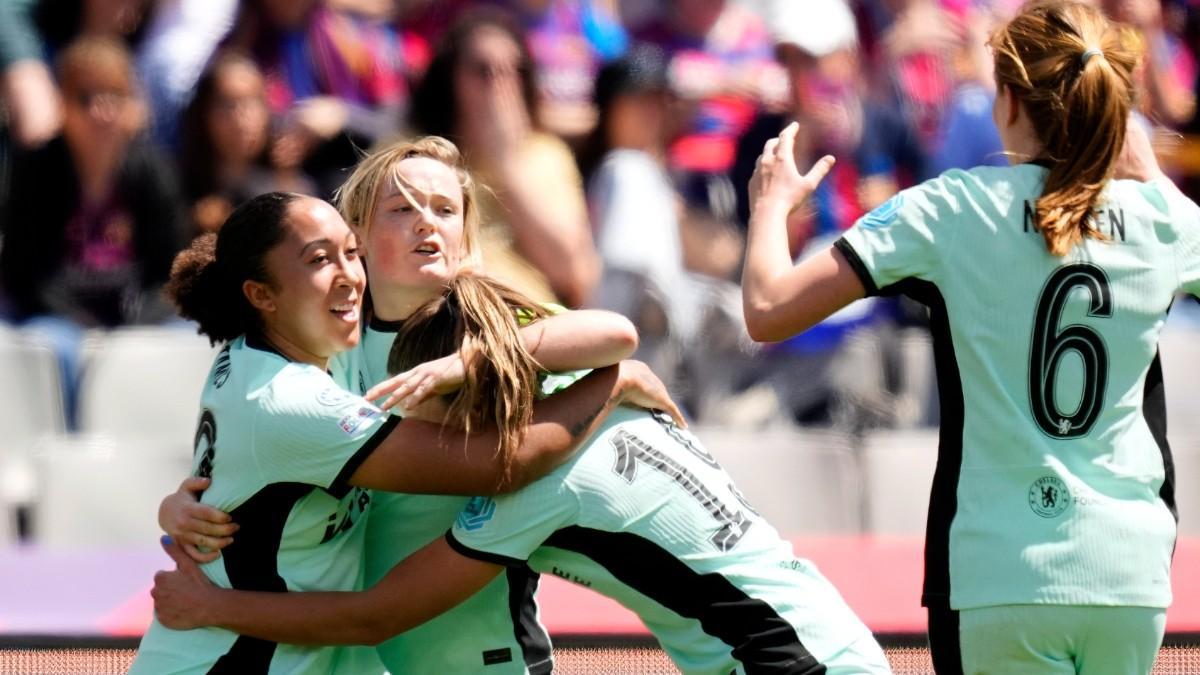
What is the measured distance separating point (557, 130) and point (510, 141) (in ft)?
1.41

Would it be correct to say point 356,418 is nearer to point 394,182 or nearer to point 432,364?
point 432,364

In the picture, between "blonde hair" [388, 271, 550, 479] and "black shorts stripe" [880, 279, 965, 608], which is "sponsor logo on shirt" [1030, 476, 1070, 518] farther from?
"blonde hair" [388, 271, 550, 479]

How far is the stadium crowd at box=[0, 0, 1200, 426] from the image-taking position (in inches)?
223

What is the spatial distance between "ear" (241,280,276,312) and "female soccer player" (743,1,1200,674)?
759mm

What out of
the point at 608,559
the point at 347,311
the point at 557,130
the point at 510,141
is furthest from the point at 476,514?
the point at 557,130

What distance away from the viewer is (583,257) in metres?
5.66

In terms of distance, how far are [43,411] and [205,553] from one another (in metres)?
3.28

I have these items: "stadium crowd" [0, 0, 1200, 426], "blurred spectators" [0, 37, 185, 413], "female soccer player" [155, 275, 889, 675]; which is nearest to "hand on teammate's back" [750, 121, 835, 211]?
"female soccer player" [155, 275, 889, 675]

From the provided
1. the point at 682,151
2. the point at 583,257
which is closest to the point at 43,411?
the point at 583,257

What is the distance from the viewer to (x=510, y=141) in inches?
223

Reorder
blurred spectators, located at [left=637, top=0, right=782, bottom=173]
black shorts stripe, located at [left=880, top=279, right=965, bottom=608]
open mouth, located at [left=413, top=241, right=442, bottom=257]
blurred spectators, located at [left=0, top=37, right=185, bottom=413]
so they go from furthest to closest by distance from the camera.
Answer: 1. blurred spectators, located at [left=637, top=0, right=782, bottom=173]
2. blurred spectators, located at [left=0, top=37, right=185, bottom=413]
3. open mouth, located at [left=413, top=241, right=442, bottom=257]
4. black shorts stripe, located at [left=880, top=279, right=965, bottom=608]

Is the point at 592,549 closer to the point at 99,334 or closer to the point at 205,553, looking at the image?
the point at 205,553

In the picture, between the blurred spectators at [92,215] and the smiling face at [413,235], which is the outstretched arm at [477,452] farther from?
the blurred spectators at [92,215]

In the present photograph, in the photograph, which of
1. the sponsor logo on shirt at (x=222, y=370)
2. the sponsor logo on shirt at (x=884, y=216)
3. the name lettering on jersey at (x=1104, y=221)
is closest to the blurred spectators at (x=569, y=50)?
the sponsor logo on shirt at (x=222, y=370)
